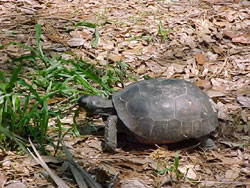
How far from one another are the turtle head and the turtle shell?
0.66ft

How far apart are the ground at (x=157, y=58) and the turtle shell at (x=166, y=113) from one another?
242mm

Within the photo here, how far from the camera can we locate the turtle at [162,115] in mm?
4176

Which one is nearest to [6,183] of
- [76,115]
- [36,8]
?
[76,115]

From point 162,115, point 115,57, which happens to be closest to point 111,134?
point 162,115

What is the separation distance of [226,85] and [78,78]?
2175mm

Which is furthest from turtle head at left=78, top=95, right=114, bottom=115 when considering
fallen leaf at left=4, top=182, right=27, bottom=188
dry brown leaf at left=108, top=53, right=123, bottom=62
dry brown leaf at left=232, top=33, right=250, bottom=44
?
dry brown leaf at left=232, top=33, right=250, bottom=44

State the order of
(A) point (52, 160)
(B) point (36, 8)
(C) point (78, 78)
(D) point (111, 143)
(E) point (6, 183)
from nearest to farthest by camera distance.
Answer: (E) point (6, 183) < (A) point (52, 160) < (D) point (111, 143) < (C) point (78, 78) < (B) point (36, 8)

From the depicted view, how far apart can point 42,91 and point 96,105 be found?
0.97 metres

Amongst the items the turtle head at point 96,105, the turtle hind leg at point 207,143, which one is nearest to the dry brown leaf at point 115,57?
the turtle head at point 96,105

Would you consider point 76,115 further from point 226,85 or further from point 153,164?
point 226,85

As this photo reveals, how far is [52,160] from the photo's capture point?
13.1ft

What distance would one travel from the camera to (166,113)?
4.16 m

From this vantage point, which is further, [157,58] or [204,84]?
[157,58]

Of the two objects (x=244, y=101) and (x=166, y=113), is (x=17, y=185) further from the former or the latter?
(x=244, y=101)
